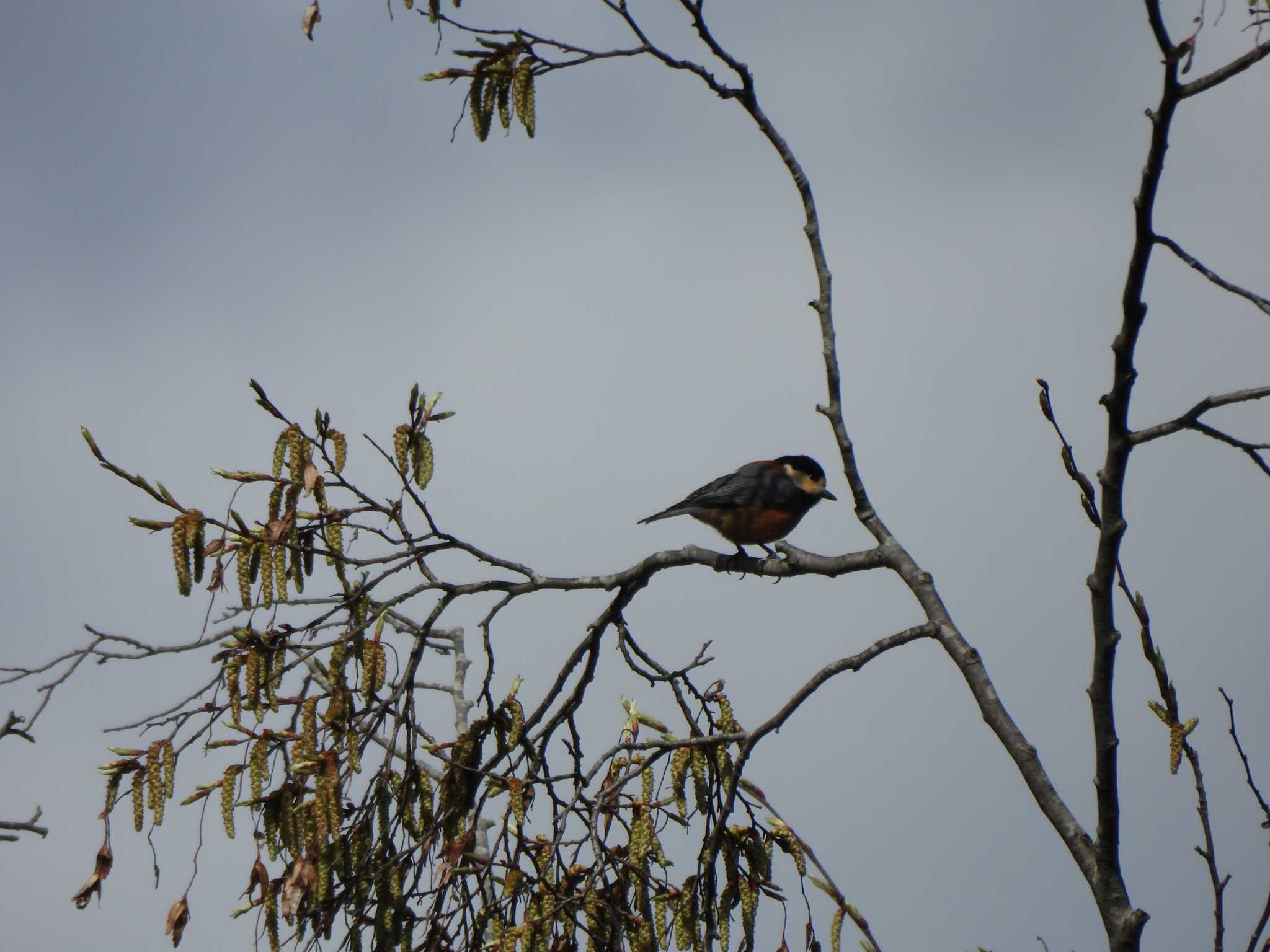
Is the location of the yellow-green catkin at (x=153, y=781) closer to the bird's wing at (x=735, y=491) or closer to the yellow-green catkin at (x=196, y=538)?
the yellow-green catkin at (x=196, y=538)

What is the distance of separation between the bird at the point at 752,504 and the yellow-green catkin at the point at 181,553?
370 centimetres

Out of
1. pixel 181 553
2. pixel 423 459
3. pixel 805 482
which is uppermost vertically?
pixel 805 482

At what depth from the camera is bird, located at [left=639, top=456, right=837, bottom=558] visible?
280 inches

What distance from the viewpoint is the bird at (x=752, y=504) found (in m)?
7.10

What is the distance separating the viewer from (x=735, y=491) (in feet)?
23.6

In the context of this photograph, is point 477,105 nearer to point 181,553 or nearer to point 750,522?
point 181,553

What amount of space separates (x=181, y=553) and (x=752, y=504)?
3.96 m

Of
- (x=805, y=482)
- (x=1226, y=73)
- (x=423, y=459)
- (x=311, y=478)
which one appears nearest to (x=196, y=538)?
(x=311, y=478)

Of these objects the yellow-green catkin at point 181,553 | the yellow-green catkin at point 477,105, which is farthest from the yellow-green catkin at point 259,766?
the yellow-green catkin at point 477,105

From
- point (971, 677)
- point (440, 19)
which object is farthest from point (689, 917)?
point (440, 19)

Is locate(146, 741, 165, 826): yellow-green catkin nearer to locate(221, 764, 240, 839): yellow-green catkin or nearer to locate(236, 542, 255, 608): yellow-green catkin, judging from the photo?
locate(221, 764, 240, 839): yellow-green catkin

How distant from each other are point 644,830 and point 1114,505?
6.03ft

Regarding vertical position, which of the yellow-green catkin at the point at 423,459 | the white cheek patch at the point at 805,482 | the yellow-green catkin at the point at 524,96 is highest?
the white cheek patch at the point at 805,482

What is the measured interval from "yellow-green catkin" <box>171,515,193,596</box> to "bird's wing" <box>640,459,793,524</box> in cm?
389
